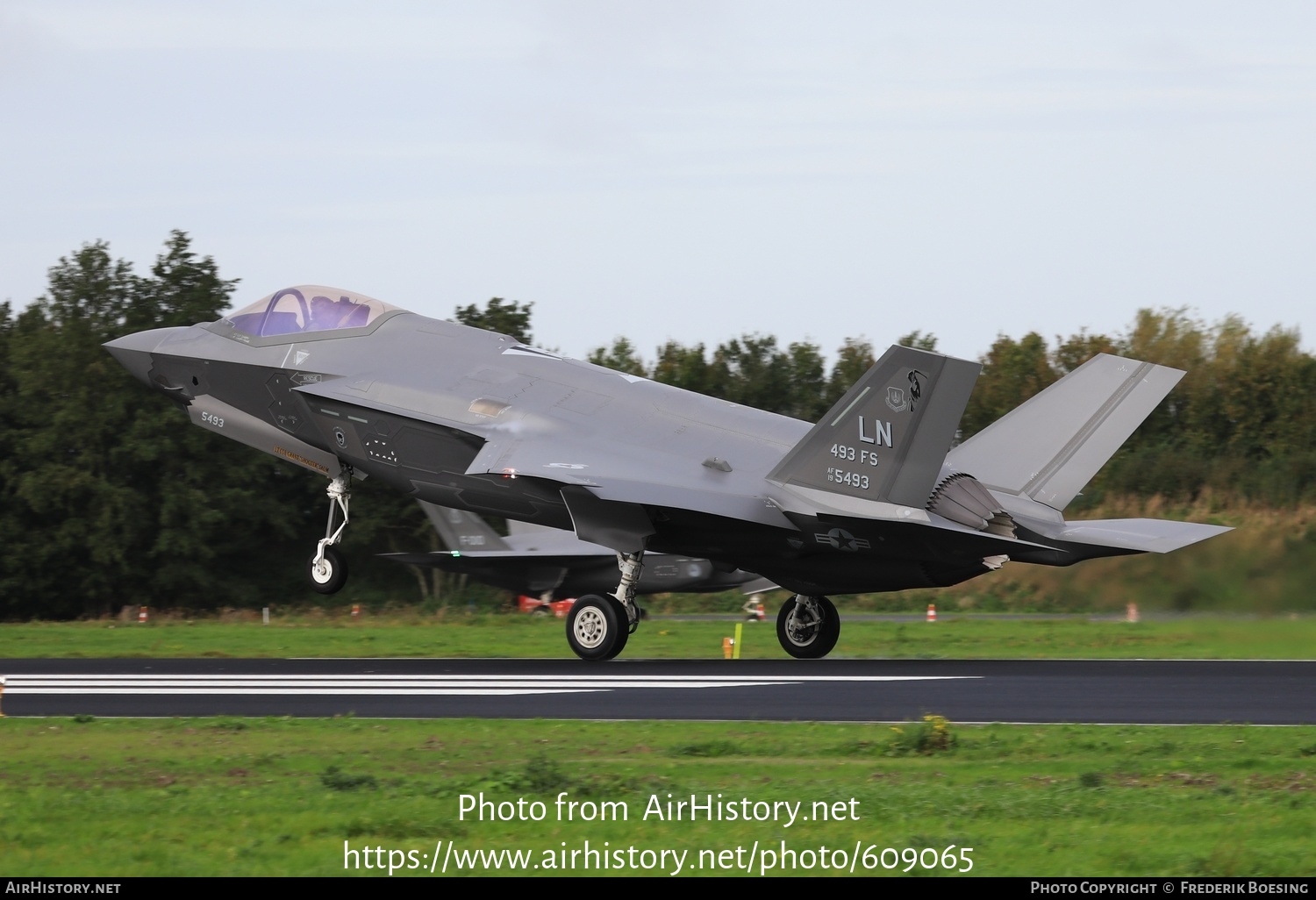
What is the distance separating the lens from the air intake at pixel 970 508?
1744cm

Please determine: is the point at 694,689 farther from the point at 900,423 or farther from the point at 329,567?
the point at 329,567

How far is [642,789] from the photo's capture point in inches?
352

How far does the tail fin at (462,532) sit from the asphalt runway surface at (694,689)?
5863mm

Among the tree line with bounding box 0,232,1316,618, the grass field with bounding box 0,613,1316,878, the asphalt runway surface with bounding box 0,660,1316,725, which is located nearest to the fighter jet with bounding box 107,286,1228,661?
the asphalt runway surface with bounding box 0,660,1316,725

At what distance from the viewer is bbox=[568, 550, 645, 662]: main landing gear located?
1844 cm

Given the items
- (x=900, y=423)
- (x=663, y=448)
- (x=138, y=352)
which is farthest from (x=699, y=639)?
(x=138, y=352)

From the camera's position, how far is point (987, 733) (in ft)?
37.6

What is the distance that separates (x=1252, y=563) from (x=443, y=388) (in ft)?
34.2

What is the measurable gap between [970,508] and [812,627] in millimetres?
3343

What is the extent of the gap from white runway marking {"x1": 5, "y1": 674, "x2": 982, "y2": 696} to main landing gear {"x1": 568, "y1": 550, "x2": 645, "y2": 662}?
1.11m

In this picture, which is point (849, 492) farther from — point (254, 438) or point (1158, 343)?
point (1158, 343)

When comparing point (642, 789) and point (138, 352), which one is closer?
point (642, 789)

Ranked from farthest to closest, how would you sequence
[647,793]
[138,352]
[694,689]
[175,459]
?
[175,459], [138,352], [694,689], [647,793]
